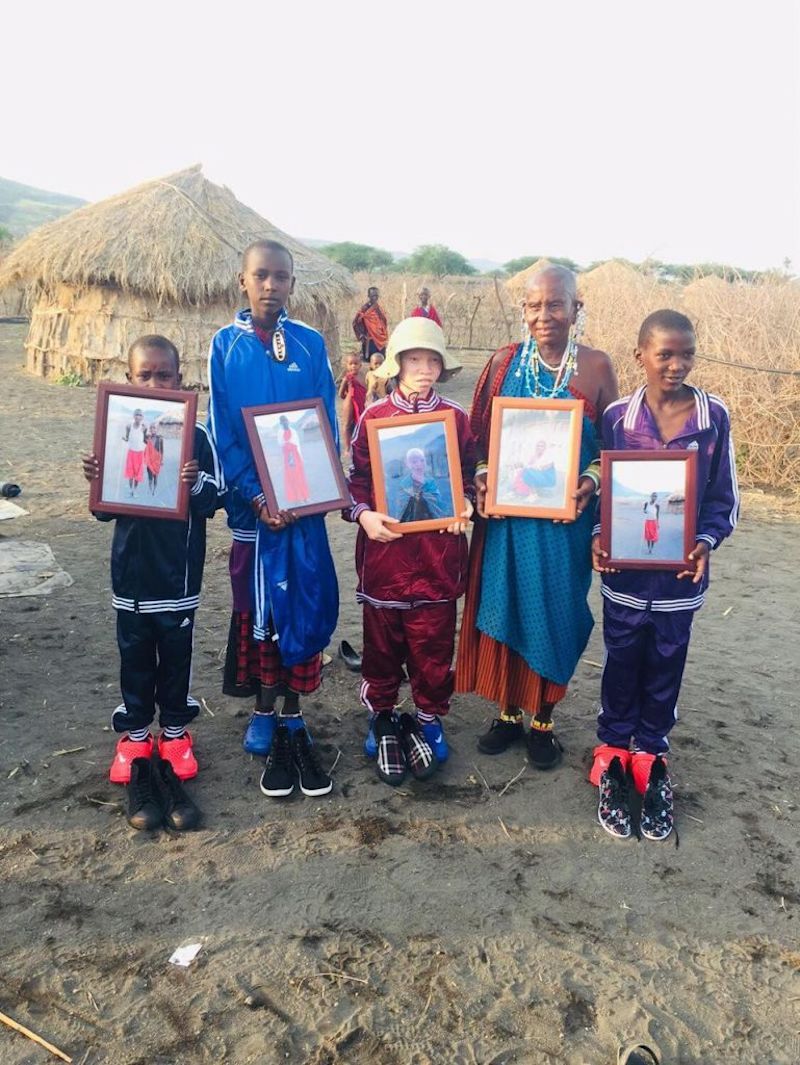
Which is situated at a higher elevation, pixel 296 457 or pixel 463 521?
pixel 296 457

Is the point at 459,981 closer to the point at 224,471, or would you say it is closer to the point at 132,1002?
the point at 132,1002

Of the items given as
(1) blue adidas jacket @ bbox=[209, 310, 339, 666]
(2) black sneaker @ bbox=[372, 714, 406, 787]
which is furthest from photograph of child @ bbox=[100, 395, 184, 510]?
(2) black sneaker @ bbox=[372, 714, 406, 787]

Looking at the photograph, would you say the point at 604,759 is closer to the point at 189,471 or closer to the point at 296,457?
the point at 296,457

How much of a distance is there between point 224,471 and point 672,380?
5.68 feet

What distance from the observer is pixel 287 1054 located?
2154 millimetres

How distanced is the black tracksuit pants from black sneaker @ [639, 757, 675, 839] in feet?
6.13

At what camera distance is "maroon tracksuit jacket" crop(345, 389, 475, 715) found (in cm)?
331

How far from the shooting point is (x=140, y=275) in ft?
45.2

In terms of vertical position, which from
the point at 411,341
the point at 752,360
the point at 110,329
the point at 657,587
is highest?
the point at 110,329

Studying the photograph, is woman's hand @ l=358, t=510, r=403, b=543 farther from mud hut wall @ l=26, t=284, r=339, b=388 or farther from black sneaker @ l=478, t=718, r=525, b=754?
mud hut wall @ l=26, t=284, r=339, b=388

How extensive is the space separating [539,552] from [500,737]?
0.94 meters

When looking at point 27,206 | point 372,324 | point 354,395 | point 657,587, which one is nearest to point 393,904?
Result: point 657,587

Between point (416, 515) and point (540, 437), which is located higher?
point (540, 437)

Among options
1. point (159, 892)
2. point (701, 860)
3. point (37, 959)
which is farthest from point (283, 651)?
point (701, 860)
